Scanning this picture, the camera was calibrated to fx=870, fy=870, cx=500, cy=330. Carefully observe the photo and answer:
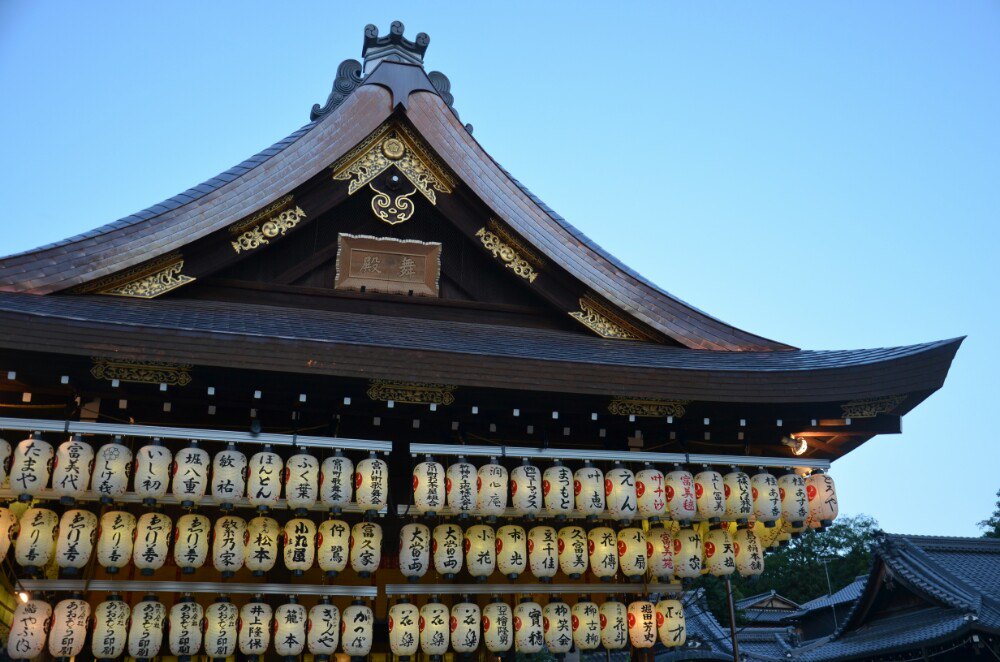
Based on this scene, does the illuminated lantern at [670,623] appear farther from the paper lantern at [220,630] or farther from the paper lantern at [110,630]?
the paper lantern at [110,630]

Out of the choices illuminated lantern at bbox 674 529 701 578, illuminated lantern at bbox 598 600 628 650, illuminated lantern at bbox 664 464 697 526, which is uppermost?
illuminated lantern at bbox 664 464 697 526

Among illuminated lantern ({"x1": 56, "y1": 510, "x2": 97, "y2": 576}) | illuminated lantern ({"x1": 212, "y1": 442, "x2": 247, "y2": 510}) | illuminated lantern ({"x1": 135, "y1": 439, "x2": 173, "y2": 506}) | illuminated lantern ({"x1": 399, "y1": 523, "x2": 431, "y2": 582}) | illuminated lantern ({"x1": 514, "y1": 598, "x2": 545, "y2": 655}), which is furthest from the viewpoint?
illuminated lantern ({"x1": 514, "y1": 598, "x2": 545, "y2": 655})

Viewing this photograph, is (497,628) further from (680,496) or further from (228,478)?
(228,478)

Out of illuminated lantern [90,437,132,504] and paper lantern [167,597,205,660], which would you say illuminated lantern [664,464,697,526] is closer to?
paper lantern [167,597,205,660]

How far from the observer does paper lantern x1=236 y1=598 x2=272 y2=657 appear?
24.7ft

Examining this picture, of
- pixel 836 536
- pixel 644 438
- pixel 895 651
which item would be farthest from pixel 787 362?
pixel 836 536

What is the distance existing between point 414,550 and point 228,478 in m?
1.80

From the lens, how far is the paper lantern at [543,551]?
8312mm

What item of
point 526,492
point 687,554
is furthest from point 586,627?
point 526,492

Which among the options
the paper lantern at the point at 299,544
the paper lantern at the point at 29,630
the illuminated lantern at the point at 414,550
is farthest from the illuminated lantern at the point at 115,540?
the illuminated lantern at the point at 414,550

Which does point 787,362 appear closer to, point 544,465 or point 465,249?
point 544,465

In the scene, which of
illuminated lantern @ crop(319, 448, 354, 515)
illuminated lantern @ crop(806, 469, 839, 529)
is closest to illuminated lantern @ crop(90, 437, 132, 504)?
illuminated lantern @ crop(319, 448, 354, 515)

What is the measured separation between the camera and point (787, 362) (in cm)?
928

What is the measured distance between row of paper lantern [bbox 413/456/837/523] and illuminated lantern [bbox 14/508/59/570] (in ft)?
10.1
